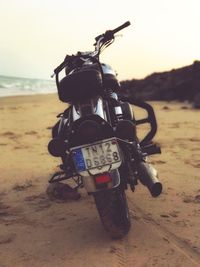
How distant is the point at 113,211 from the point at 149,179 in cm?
38

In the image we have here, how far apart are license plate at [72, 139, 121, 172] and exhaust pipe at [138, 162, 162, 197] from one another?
0.36 metres

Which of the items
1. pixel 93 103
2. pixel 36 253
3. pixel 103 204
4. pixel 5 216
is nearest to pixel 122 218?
pixel 103 204

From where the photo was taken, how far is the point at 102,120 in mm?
3311

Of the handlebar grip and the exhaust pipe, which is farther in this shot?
the handlebar grip

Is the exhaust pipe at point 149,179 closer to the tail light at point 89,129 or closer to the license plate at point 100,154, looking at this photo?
the license plate at point 100,154

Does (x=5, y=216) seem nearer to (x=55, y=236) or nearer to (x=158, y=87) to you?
(x=55, y=236)

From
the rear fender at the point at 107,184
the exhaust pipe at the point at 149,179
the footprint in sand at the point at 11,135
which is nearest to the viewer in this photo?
the rear fender at the point at 107,184

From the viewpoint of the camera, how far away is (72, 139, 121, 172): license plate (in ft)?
10.9

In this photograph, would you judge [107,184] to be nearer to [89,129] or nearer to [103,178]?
[103,178]

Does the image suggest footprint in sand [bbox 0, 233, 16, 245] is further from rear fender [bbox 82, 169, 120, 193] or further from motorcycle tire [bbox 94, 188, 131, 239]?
rear fender [bbox 82, 169, 120, 193]

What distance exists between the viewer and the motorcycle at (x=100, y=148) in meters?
A: 3.31

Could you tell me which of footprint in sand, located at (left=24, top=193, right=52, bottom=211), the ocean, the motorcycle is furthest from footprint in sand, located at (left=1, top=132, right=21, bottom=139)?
the ocean

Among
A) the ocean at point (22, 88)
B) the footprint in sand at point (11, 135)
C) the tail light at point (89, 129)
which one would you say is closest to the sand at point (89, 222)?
the tail light at point (89, 129)

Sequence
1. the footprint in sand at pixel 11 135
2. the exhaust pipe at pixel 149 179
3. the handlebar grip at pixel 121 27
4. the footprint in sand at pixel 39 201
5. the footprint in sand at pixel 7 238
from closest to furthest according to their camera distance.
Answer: the exhaust pipe at pixel 149 179 < the footprint in sand at pixel 7 238 < the footprint in sand at pixel 39 201 < the handlebar grip at pixel 121 27 < the footprint in sand at pixel 11 135
